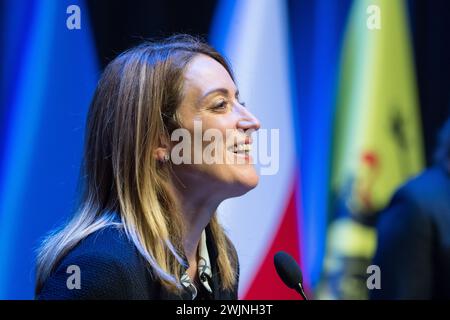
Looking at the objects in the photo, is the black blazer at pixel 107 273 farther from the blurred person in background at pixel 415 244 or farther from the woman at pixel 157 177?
the blurred person in background at pixel 415 244

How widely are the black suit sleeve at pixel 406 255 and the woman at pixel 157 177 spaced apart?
25.8 inches

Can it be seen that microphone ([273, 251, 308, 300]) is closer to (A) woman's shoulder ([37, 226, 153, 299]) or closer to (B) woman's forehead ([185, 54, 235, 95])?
(A) woman's shoulder ([37, 226, 153, 299])

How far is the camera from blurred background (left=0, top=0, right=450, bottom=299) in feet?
6.23

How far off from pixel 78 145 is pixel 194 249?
0.64 meters

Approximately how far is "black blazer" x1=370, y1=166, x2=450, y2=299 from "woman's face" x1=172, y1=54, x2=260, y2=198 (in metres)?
0.73

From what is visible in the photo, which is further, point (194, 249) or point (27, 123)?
point (27, 123)

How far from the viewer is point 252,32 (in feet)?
6.64

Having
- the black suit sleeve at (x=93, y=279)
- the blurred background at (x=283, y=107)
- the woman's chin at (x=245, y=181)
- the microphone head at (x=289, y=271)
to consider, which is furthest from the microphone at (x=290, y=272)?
the blurred background at (x=283, y=107)

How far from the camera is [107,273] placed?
1.17m

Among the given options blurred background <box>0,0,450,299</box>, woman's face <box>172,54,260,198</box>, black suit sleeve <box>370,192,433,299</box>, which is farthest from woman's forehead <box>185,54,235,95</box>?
black suit sleeve <box>370,192,433,299</box>

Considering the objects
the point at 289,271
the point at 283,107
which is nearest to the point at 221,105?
the point at 289,271
